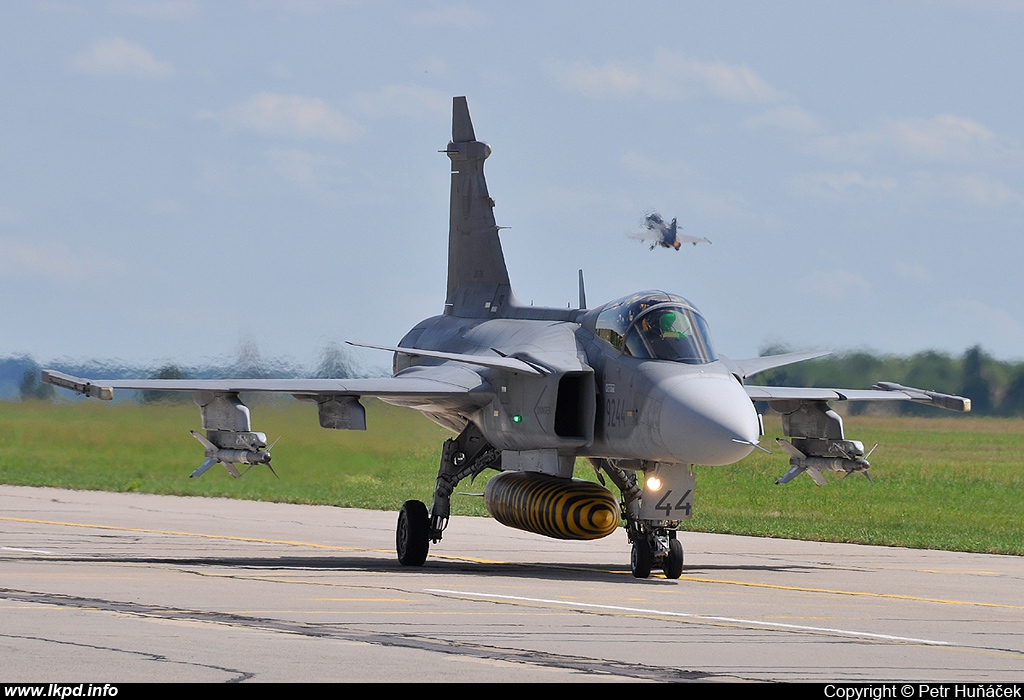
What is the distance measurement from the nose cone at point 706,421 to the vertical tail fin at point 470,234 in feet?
21.2

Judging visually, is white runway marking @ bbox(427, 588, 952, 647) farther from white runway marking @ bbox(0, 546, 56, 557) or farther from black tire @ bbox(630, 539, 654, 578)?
white runway marking @ bbox(0, 546, 56, 557)

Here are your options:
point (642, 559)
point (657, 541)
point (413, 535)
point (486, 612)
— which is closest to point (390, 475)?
point (413, 535)

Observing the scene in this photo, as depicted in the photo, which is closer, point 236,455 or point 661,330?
point 661,330

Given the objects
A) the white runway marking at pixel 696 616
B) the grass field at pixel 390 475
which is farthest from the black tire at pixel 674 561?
the grass field at pixel 390 475

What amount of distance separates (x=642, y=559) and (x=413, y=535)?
302cm

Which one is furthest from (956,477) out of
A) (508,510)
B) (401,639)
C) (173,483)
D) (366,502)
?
(401,639)

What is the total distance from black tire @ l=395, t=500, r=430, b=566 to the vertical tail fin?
166 inches

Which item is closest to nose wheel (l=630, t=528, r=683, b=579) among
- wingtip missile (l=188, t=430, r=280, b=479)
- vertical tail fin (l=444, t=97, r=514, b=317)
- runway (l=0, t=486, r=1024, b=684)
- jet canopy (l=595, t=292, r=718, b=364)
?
runway (l=0, t=486, r=1024, b=684)

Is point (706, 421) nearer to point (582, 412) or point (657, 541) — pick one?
point (657, 541)

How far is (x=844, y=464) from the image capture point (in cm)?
1888

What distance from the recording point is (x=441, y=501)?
18.6 metres

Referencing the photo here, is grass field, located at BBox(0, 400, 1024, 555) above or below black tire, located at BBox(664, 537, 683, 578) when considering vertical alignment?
above

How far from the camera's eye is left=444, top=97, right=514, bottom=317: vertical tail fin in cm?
2194
